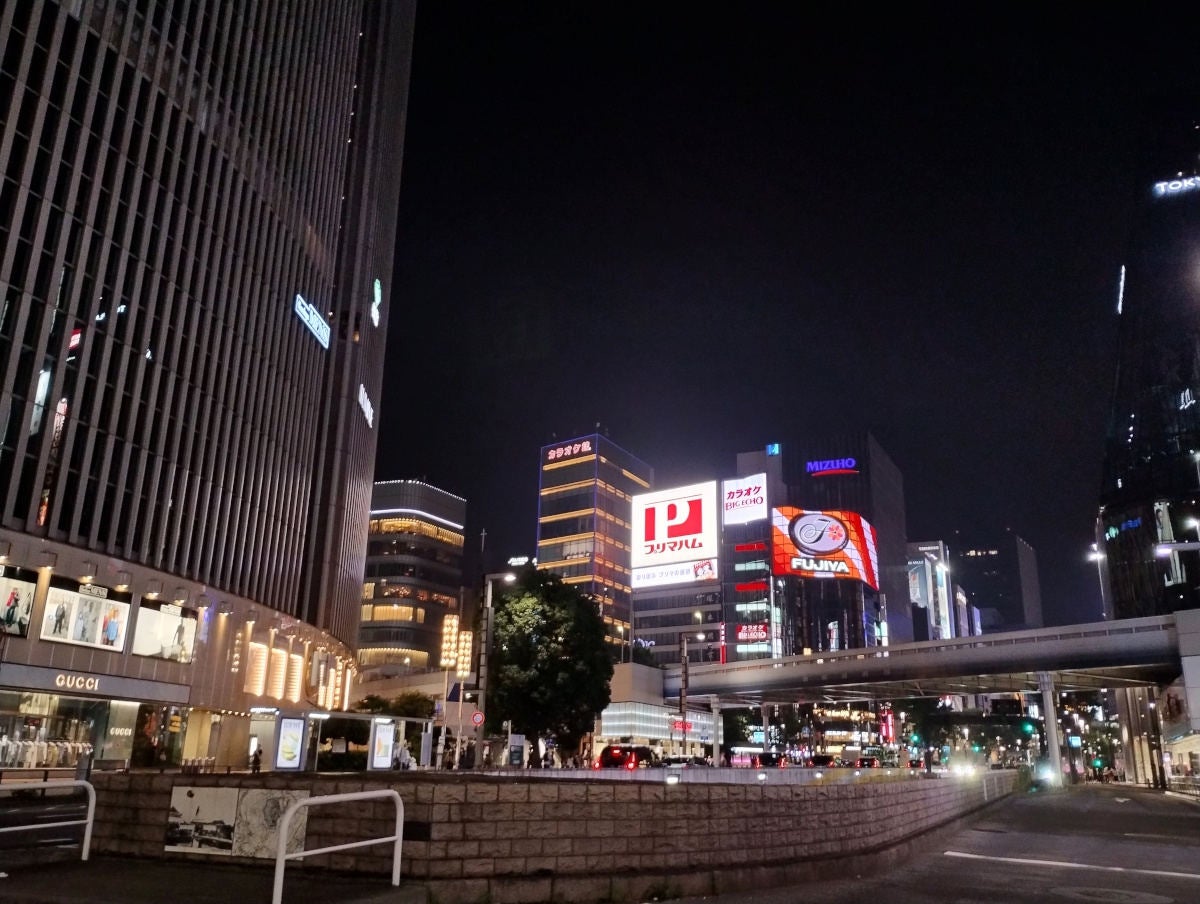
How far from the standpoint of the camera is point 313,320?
2350 inches

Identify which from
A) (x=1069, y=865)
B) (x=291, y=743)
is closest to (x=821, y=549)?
(x=291, y=743)

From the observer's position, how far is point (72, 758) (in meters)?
34.8

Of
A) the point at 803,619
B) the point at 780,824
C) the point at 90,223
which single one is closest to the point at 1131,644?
the point at 780,824

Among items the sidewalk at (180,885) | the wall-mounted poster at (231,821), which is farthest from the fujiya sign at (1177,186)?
the sidewalk at (180,885)

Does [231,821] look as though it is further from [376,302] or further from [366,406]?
[376,302]

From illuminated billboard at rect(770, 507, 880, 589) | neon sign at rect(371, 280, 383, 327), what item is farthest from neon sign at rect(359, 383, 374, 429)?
illuminated billboard at rect(770, 507, 880, 589)

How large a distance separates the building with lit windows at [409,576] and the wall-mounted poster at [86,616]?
89.8 m

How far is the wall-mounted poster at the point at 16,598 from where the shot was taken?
31.5 metres

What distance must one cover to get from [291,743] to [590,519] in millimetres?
138765

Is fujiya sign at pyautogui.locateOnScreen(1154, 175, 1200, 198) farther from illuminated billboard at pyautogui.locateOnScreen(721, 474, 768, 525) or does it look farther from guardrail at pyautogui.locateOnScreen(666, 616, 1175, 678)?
illuminated billboard at pyautogui.locateOnScreen(721, 474, 768, 525)

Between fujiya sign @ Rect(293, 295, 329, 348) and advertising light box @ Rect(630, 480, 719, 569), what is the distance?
2533 cm

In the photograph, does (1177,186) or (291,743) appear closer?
(291,743)

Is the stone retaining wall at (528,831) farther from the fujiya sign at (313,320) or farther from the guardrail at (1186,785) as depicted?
the fujiya sign at (313,320)

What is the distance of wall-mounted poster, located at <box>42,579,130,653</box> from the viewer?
110ft
